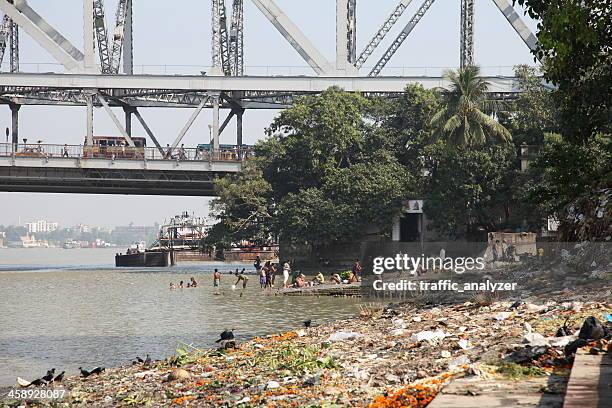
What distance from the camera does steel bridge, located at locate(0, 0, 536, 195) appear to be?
66.6m

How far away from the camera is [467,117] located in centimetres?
5122

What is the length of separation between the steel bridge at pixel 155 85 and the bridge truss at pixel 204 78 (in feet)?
0.25

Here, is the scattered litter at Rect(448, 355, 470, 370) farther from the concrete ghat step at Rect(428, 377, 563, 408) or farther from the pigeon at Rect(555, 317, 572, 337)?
the concrete ghat step at Rect(428, 377, 563, 408)

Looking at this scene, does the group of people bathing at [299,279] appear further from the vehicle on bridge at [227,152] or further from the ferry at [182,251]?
the ferry at [182,251]

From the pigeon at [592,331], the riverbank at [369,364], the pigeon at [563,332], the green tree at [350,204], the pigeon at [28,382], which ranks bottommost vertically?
the pigeon at [28,382]

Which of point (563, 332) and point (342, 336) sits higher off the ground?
point (563, 332)

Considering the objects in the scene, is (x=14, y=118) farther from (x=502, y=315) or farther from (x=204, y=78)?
(x=502, y=315)

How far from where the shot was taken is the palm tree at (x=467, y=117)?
50406 mm

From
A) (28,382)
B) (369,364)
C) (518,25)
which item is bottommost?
(28,382)

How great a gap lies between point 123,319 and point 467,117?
25049mm

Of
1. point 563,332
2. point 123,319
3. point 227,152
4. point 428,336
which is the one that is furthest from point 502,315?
point 227,152

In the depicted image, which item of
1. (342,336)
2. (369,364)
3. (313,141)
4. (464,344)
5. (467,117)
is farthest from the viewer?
(313,141)

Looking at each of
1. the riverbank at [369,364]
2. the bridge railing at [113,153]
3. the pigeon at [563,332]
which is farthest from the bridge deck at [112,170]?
the pigeon at [563,332]

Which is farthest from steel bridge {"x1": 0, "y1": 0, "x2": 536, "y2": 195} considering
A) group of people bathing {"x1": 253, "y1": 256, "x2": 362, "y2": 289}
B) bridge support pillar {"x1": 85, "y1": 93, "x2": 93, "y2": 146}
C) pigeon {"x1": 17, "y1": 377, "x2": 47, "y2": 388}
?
pigeon {"x1": 17, "y1": 377, "x2": 47, "y2": 388}
